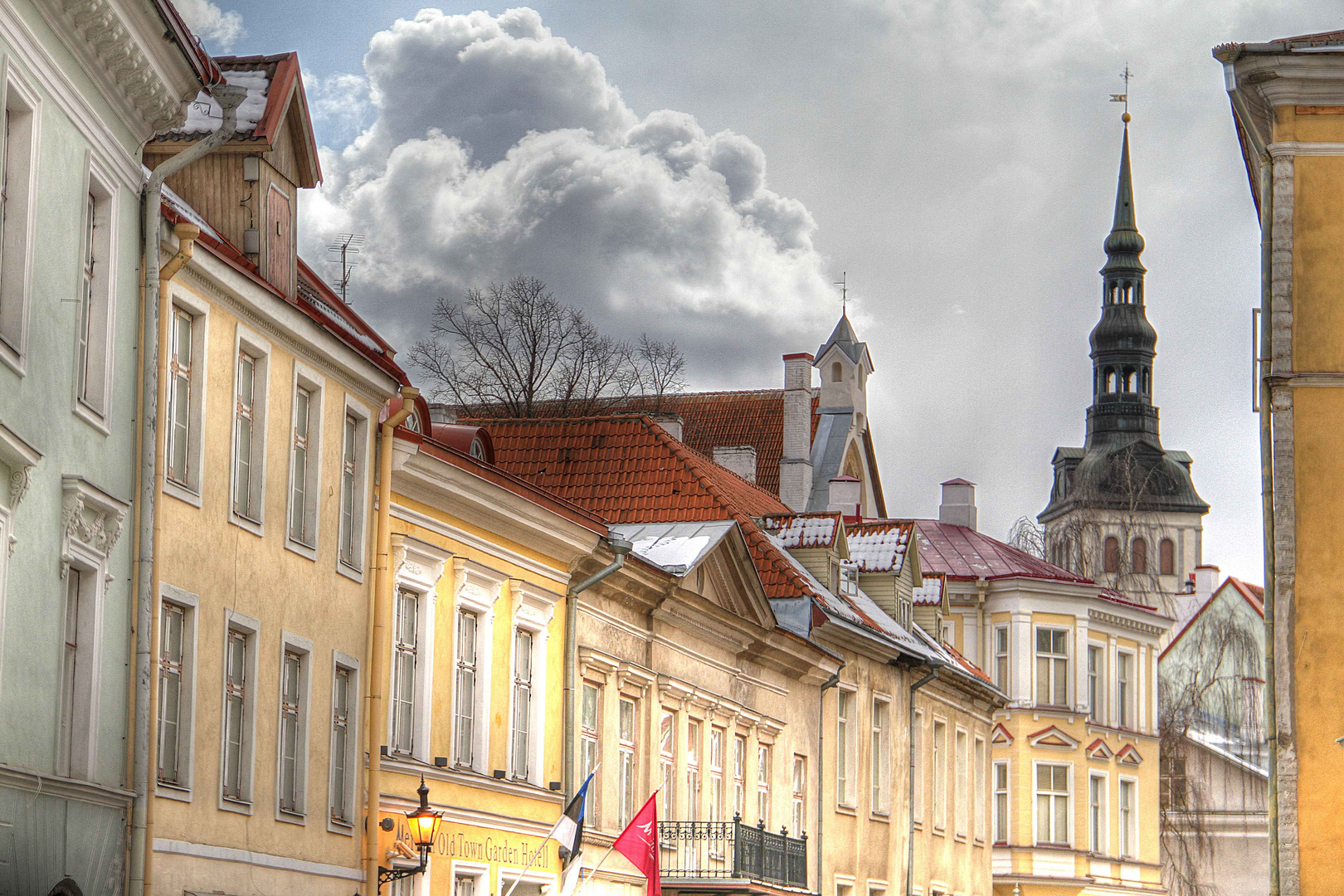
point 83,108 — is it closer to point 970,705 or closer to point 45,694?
point 45,694

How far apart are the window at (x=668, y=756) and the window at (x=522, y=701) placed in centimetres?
428

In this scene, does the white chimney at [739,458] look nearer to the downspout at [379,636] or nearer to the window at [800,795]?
the window at [800,795]

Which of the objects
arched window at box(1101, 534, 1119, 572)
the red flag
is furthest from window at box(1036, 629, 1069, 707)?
the red flag

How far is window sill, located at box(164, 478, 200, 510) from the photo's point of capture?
1555 cm

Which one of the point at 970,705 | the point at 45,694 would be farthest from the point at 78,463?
the point at 970,705

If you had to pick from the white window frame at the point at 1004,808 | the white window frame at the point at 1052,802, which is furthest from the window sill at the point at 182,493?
the white window frame at the point at 1052,802

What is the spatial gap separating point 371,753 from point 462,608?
107 inches

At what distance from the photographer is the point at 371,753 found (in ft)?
63.2

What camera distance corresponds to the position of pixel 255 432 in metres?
17.5

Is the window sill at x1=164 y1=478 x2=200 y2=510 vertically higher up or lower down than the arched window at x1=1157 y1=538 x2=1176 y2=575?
lower down

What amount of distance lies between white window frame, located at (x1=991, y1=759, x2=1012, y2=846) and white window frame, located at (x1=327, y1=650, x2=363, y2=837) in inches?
1234

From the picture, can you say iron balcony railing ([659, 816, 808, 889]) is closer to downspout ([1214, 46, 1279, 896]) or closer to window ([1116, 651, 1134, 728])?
downspout ([1214, 46, 1279, 896])

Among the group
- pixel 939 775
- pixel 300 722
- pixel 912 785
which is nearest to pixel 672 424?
pixel 912 785

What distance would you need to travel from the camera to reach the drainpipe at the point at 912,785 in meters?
38.6
